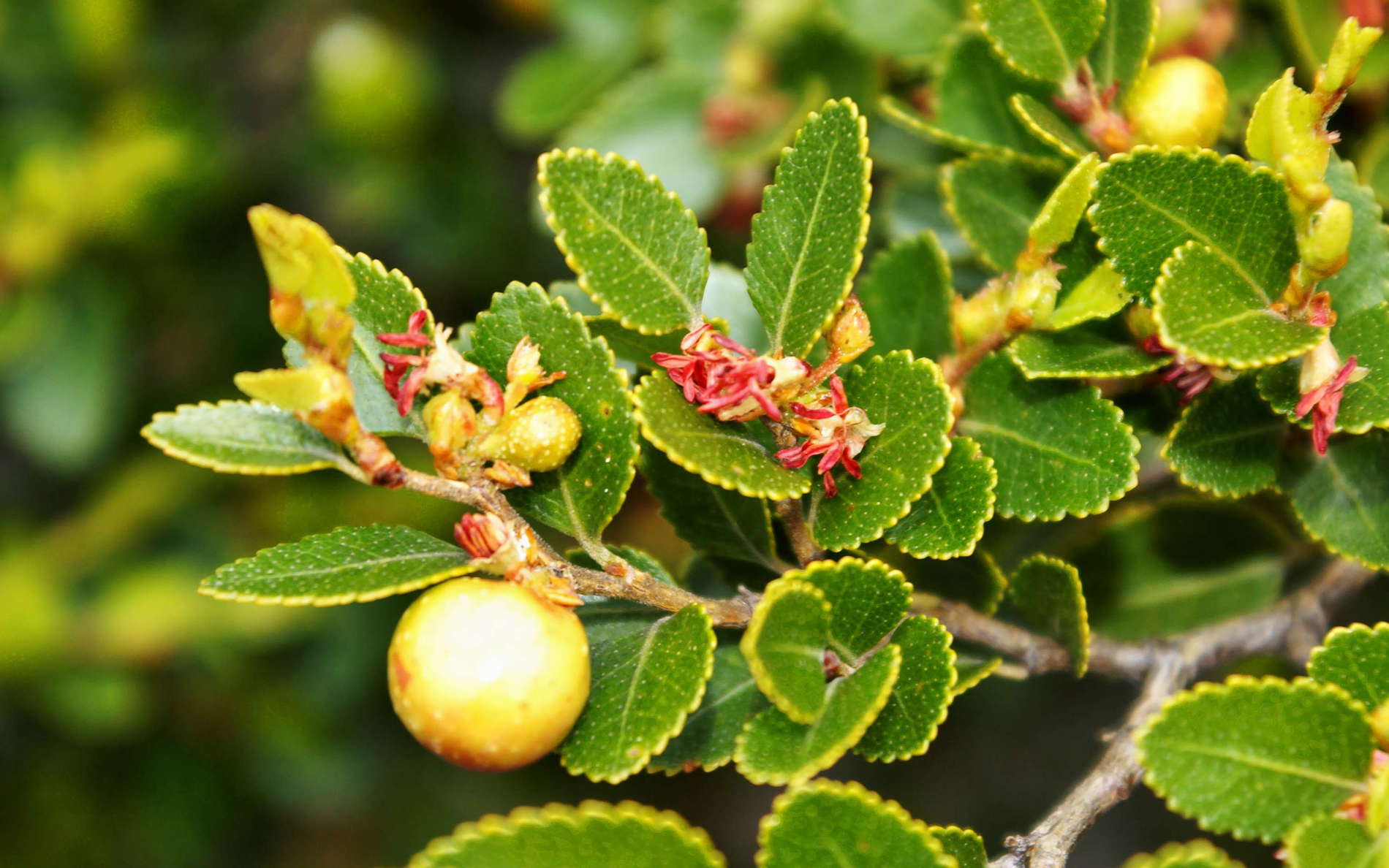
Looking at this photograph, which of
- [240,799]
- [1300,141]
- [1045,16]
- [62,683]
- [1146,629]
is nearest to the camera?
[1300,141]

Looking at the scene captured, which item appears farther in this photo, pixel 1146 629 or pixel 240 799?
pixel 240 799

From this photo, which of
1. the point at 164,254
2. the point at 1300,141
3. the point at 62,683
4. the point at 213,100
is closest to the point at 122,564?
the point at 62,683

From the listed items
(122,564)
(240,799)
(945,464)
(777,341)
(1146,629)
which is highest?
(777,341)

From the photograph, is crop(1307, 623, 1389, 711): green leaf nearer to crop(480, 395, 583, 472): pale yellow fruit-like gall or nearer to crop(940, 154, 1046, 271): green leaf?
crop(940, 154, 1046, 271): green leaf

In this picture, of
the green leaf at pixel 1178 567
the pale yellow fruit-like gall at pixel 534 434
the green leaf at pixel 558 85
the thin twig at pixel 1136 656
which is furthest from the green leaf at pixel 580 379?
the green leaf at pixel 558 85

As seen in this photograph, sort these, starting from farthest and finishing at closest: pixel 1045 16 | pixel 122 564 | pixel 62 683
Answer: pixel 122 564 → pixel 62 683 → pixel 1045 16

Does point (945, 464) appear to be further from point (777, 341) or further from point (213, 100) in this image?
point (213, 100)

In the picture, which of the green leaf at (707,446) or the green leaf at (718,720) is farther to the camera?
the green leaf at (718,720)

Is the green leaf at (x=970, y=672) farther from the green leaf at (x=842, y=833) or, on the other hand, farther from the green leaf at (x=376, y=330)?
the green leaf at (x=376, y=330)
